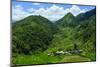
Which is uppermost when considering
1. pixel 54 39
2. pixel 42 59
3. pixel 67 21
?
pixel 67 21

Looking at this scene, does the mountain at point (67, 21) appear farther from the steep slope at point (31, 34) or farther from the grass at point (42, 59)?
the grass at point (42, 59)

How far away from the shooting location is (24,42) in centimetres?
232

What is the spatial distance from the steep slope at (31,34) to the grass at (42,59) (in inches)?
2.6

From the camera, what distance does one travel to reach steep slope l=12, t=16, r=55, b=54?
2287 mm

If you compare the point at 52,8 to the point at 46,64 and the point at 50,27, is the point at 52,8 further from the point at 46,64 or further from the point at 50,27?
the point at 46,64

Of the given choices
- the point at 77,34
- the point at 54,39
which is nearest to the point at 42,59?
the point at 54,39

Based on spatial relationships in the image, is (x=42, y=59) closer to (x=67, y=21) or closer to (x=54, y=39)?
(x=54, y=39)

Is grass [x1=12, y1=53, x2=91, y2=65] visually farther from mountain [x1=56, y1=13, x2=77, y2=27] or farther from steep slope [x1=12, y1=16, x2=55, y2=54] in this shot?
mountain [x1=56, y1=13, x2=77, y2=27]

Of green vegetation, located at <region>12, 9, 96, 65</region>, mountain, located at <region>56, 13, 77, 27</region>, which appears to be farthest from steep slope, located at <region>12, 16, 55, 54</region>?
mountain, located at <region>56, 13, 77, 27</region>

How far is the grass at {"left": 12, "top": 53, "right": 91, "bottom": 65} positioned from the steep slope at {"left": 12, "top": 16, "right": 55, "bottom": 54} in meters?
0.07

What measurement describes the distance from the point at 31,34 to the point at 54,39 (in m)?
0.29

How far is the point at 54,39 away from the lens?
244 cm

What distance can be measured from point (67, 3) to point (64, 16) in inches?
6.4
